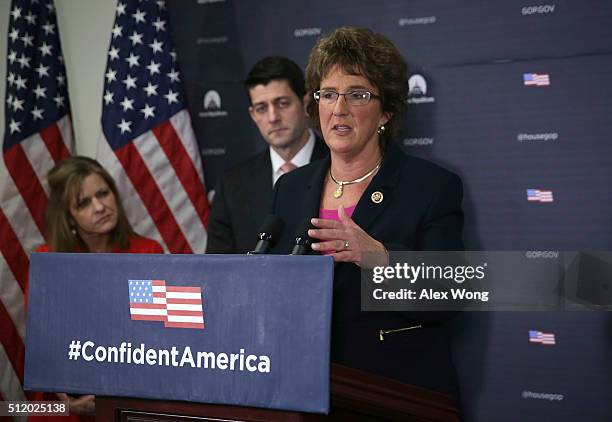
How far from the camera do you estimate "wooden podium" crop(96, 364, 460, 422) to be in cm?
157

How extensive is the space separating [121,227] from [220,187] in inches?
21.5

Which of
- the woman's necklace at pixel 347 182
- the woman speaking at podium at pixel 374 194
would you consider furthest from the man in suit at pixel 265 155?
the woman's necklace at pixel 347 182

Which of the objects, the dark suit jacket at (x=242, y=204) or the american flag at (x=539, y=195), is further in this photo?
the dark suit jacket at (x=242, y=204)

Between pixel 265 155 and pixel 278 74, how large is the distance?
16.3 inches

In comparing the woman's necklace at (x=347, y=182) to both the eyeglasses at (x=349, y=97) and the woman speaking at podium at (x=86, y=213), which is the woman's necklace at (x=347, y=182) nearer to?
the eyeglasses at (x=349, y=97)

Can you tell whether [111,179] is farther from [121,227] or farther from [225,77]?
[225,77]

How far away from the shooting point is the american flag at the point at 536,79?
3.30 m

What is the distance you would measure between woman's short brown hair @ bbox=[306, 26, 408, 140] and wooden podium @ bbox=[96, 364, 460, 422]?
0.93 metres

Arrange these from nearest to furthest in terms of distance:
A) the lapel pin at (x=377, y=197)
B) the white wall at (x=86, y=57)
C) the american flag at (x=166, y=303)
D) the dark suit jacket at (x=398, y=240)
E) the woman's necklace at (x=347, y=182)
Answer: the american flag at (x=166, y=303) < the dark suit jacket at (x=398, y=240) < the lapel pin at (x=377, y=197) < the woman's necklace at (x=347, y=182) < the white wall at (x=86, y=57)

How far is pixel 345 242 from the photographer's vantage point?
68.5 inches

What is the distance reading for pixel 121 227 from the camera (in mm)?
3750

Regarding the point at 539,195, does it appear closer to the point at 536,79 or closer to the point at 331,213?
the point at 536,79

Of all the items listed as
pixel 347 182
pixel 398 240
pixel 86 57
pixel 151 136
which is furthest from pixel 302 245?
pixel 86 57

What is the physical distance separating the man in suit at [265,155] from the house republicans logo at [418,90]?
0.48 metres
